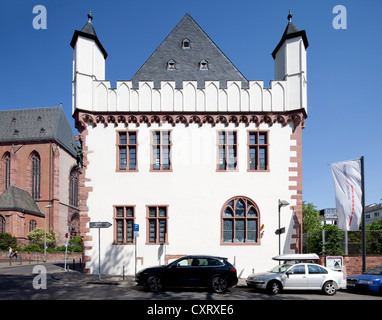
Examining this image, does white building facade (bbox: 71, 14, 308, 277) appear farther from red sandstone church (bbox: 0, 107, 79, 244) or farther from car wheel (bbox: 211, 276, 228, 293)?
red sandstone church (bbox: 0, 107, 79, 244)

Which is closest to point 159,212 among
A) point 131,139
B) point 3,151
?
point 131,139

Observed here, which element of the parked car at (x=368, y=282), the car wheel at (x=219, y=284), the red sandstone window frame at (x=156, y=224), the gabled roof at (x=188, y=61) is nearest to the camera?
the car wheel at (x=219, y=284)

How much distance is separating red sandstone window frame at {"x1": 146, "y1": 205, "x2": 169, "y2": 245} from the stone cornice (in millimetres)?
4793

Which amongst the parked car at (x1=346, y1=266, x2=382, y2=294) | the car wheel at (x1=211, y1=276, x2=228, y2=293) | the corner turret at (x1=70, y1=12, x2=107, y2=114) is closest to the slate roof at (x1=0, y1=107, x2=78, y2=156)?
the corner turret at (x1=70, y1=12, x2=107, y2=114)

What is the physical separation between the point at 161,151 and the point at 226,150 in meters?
3.66

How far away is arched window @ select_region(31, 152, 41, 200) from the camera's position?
6164cm

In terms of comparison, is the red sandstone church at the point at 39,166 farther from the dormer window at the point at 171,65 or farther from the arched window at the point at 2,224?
the dormer window at the point at 171,65

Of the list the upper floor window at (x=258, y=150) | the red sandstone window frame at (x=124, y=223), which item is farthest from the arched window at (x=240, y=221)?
the red sandstone window frame at (x=124, y=223)

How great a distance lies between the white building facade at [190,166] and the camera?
63.8ft

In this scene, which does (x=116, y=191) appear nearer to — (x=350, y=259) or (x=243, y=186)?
(x=243, y=186)

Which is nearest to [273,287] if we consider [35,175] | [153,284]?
[153,284]

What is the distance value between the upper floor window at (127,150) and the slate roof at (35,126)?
46.1 m

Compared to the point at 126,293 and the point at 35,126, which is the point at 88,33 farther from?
the point at 35,126

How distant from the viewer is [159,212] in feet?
65.0
